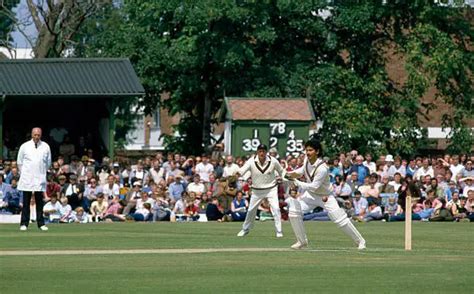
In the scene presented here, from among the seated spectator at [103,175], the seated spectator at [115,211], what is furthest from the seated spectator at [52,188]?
the seated spectator at [103,175]

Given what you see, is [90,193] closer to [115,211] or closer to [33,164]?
[115,211]

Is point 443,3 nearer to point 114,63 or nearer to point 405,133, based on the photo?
point 405,133

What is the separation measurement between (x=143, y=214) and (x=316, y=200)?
51.3 feet

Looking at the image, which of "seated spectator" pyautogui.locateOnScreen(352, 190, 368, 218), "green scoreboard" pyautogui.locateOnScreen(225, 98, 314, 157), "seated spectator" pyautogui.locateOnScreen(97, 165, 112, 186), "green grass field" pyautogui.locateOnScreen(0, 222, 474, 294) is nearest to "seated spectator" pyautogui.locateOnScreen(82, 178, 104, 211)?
"seated spectator" pyautogui.locateOnScreen(97, 165, 112, 186)

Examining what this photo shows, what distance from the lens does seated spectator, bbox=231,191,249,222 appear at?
36.1 meters

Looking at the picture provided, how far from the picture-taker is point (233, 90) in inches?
1955

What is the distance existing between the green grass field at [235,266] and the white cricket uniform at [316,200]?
0.41m

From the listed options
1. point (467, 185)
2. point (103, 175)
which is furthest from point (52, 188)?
point (467, 185)

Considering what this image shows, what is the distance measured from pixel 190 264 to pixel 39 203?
31.1 feet

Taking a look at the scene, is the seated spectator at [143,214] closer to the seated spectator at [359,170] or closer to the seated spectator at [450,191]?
the seated spectator at [359,170]

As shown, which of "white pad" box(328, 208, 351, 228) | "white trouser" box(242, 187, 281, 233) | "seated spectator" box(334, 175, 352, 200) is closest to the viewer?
"white pad" box(328, 208, 351, 228)

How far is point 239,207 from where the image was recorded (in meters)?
36.3

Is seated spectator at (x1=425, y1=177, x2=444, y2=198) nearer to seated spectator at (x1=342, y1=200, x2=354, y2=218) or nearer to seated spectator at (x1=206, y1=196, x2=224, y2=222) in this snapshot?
seated spectator at (x1=342, y1=200, x2=354, y2=218)

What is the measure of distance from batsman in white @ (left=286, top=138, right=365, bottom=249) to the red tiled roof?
73.1 ft
